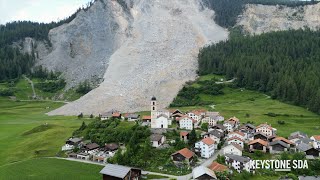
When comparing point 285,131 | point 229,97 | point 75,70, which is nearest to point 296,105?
point 229,97

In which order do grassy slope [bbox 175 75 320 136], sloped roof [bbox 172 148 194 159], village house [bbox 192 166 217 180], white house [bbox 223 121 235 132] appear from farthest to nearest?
grassy slope [bbox 175 75 320 136], white house [bbox 223 121 235 132], sloped roof [bbox 172 148 194 159], village house [bbox 192 166 217 180]

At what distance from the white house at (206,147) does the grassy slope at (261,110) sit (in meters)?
23.6

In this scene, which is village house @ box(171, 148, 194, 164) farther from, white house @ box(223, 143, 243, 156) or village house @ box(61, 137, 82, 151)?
village house @ box(61, 137, 82, 151)

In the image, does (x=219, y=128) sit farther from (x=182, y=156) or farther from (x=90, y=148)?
(x=90, y=148)

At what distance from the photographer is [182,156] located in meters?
73.2

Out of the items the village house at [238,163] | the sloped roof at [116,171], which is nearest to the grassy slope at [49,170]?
the sloped roof at [116,171]

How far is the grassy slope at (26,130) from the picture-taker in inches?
3425

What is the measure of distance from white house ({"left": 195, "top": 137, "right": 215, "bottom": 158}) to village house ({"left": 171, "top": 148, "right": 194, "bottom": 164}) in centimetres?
364

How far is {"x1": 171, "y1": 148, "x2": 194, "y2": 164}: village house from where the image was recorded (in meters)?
72.8

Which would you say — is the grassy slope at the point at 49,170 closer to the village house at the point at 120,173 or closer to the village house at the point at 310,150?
the village house at the point at 120,173

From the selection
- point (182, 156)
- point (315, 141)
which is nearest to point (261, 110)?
point (315, 141)

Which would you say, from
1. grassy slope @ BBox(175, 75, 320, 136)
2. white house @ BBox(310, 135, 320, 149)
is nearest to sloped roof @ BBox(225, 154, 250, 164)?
white house @ BBox(310, 135, 320, 149)

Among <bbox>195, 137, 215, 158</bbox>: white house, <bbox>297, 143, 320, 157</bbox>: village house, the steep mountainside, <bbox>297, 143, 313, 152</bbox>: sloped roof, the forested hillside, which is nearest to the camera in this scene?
<bbox>297, 143, 320, 157</bbox>: village house

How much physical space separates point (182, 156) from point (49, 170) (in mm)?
23908
